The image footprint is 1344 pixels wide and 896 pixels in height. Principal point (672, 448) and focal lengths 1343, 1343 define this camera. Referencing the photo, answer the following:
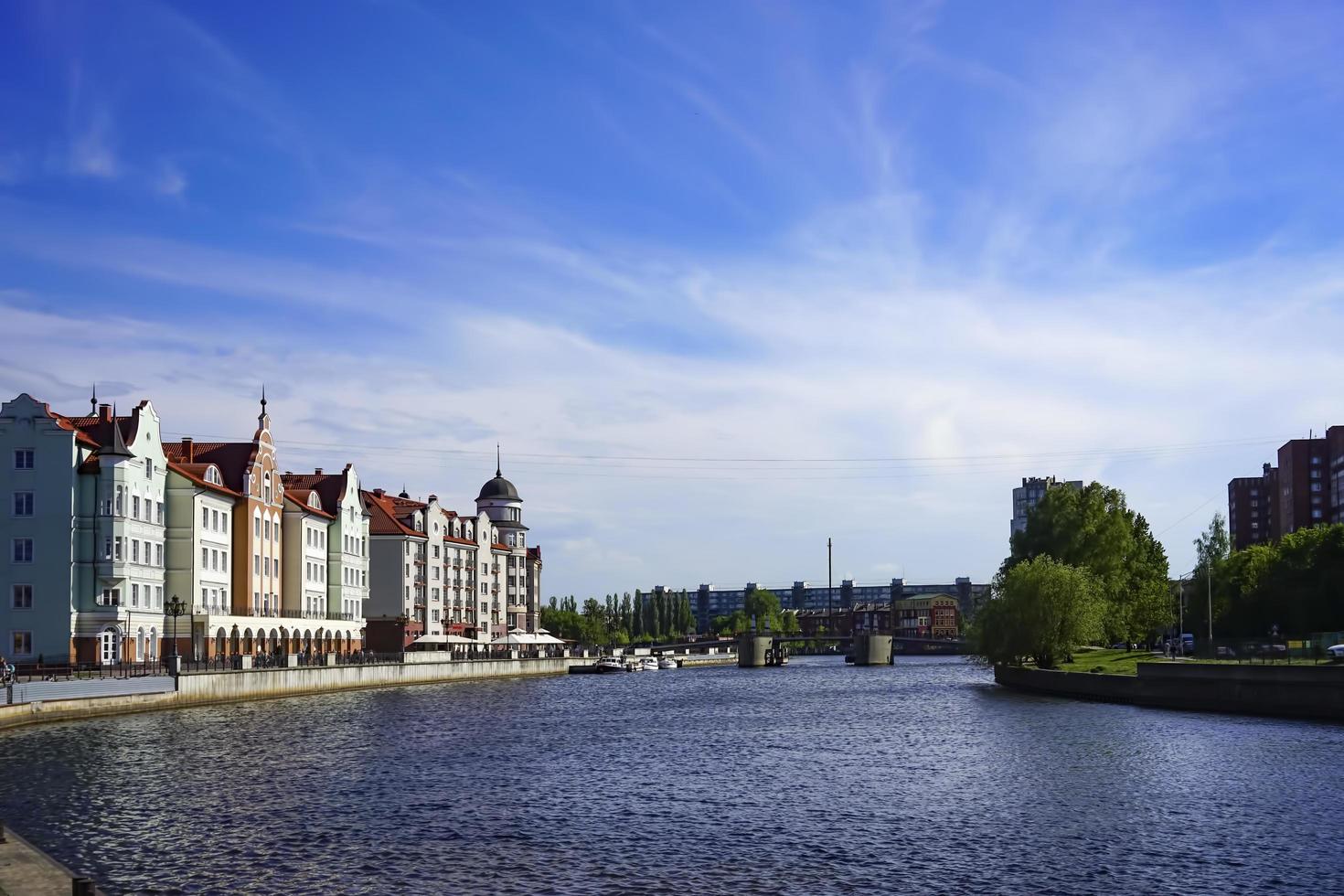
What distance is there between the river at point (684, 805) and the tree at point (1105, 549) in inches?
2513

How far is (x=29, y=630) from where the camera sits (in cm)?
9325

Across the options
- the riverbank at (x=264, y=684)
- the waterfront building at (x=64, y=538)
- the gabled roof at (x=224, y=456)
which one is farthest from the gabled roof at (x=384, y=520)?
the waterfront building at (x=64, y=538)

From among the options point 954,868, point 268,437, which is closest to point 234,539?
point 268,437

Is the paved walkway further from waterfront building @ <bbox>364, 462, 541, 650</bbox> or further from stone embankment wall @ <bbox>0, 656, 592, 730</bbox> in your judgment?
waterfront building @ <bbox>364, 462, 541, 650</bbox>

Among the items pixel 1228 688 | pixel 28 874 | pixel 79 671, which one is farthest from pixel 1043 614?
pixel 28 874

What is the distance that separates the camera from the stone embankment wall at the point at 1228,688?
73.1m

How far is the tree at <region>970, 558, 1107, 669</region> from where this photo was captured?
117 meters

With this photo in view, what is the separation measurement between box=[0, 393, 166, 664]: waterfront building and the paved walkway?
6900cm

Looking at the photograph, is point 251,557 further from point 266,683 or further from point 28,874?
point 28,874

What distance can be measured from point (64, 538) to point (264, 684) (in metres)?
17.8

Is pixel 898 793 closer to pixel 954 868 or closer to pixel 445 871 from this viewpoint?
pixel 954 868

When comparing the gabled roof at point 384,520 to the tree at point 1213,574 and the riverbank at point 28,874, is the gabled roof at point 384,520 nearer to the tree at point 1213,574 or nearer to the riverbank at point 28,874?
the tree at point 1213,574

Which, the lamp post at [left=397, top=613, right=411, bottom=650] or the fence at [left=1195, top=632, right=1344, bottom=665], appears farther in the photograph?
the lamp post at [left=397, top=613, right=411, bottom=650]

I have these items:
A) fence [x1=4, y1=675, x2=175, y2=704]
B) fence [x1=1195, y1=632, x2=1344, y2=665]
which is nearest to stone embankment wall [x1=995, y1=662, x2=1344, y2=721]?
fence [x1=1195, y1=632, x2=1344, y2=665]
